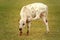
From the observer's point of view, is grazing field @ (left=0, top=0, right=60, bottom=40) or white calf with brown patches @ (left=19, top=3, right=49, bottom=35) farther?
grazing field @ (left=0, top=0, right=60, bottom=40)

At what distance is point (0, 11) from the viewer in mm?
12023

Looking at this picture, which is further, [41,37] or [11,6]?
[11,6]

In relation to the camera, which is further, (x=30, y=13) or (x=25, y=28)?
(x=25, y=28)

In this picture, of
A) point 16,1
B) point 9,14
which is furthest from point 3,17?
point 16,1

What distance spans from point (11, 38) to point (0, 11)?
429 cm

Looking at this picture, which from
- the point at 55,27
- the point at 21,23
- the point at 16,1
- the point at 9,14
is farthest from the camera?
the point at 16,1

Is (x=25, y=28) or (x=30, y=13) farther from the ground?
(x=30, y=13)

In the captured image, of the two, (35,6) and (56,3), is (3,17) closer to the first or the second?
(35,6)

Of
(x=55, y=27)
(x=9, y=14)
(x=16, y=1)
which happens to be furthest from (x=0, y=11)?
(x=55, y=27)

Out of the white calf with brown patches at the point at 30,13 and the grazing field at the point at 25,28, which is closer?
the white calf with brown patches at the point at 30,13

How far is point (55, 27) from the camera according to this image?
9.01 metres

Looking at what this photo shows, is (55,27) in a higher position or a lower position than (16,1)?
lower

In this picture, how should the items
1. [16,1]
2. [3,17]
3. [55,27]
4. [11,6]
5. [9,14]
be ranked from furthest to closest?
[16,1] → [11,6] → [9,14] → [3,17] → [55,27]

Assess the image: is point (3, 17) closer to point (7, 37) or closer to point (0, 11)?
point (0, 11)
